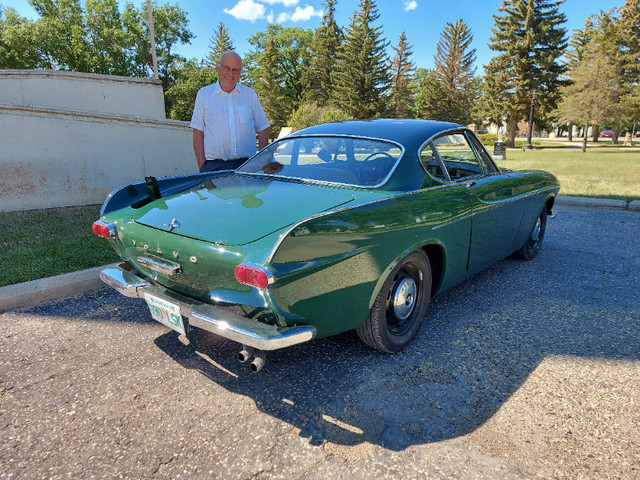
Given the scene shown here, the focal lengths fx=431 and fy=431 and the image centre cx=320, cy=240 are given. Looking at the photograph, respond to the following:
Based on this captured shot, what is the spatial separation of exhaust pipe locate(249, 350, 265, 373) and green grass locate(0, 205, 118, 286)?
272 centimetres

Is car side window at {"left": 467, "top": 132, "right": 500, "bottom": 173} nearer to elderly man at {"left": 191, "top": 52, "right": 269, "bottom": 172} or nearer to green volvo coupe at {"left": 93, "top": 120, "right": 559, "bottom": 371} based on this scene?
green volvo coupe at {"left": 93, "top": 120, "right": 559, "bottom": 371}

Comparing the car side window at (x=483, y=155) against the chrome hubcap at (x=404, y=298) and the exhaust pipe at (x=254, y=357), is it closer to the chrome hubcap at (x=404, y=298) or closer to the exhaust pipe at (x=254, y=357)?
the chrome hubcap at (x=404, y=298)

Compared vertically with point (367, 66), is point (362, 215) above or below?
below

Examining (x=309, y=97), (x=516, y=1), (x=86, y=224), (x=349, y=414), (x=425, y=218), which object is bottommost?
(x=349, y=414)

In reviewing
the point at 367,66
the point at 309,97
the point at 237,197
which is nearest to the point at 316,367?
the point at 237,197

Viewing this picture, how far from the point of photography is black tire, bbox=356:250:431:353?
104 inches

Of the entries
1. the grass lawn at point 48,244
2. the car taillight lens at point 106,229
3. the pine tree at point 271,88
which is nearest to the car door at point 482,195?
the car taillight lens at point 106,229

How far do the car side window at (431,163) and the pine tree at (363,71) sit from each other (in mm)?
44097

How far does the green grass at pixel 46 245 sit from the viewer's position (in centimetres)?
403

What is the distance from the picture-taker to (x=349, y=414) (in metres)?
2.27

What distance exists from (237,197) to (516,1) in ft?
160

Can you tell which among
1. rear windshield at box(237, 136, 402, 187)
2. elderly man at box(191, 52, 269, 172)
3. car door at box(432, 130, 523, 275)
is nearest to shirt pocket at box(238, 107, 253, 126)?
elderly man at box(191, 52, 269, 172)

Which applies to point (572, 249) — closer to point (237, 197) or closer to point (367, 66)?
point (237, 197)

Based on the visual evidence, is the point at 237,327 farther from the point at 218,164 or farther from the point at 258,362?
the point at 218,164
